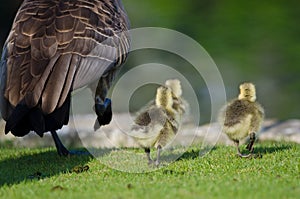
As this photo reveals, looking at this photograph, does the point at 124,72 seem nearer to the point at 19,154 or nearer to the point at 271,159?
the point at 19,154

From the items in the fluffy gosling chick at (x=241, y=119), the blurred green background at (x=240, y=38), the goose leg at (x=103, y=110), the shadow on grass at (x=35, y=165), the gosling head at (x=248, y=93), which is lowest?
the shadow on grass at (x=35, y=165)

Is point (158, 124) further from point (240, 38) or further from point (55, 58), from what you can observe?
point (240, 38)

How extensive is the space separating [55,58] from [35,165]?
1.41 meters

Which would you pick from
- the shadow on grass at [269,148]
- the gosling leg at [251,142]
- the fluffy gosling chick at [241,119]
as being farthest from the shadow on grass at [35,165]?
the shadow on grass at [269,148]

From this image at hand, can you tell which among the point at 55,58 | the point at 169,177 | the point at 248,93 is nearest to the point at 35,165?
the point at 55,58

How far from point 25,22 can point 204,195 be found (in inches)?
142

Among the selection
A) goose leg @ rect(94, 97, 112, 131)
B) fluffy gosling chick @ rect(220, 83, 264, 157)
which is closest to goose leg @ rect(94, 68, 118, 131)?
goose leg @ rect(94, 97, 112, 131)

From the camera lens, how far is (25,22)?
862 centimetres

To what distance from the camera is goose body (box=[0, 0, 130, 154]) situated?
24.7 ft

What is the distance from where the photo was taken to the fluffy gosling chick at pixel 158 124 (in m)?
7.95

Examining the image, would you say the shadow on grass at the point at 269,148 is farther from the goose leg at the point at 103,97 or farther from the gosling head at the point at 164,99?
the goose leg at the point at 103,97

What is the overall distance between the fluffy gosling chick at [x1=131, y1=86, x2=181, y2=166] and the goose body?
806mm

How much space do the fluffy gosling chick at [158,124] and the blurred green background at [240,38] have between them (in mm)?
7125

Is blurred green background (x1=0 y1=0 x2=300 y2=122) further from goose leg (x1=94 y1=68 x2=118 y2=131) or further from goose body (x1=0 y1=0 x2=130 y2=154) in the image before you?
goose body (x1=0 y1=0 x2=130 y2=154)
